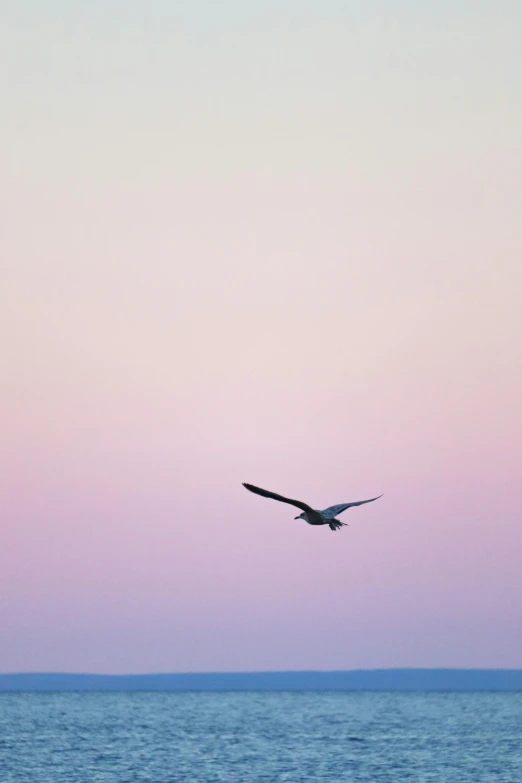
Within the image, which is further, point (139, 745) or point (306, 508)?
point (139, 745)

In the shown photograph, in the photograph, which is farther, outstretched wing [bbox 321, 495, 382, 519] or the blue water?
the blue water

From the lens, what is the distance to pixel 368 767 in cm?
8700

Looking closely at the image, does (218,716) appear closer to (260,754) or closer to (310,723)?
(310,723)

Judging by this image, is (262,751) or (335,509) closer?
(335,509)

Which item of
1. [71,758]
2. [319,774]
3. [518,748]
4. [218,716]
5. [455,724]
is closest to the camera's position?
[319,774]

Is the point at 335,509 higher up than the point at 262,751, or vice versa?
the point at 335,509

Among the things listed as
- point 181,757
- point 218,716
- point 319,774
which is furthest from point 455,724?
point 319,774

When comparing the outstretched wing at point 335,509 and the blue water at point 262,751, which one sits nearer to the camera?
the outstretched wing at point 335,509

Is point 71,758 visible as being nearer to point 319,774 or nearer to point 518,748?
point 319,774

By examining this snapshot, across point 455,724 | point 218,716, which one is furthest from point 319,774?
point 218,716

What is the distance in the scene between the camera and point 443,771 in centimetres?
8588

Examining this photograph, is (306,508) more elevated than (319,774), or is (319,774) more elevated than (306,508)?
(306,508)

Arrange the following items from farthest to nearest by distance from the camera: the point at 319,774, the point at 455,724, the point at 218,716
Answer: the point at 218,716 < the point at 455,724 < the point at 319,774

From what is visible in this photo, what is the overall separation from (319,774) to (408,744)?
31.5m
